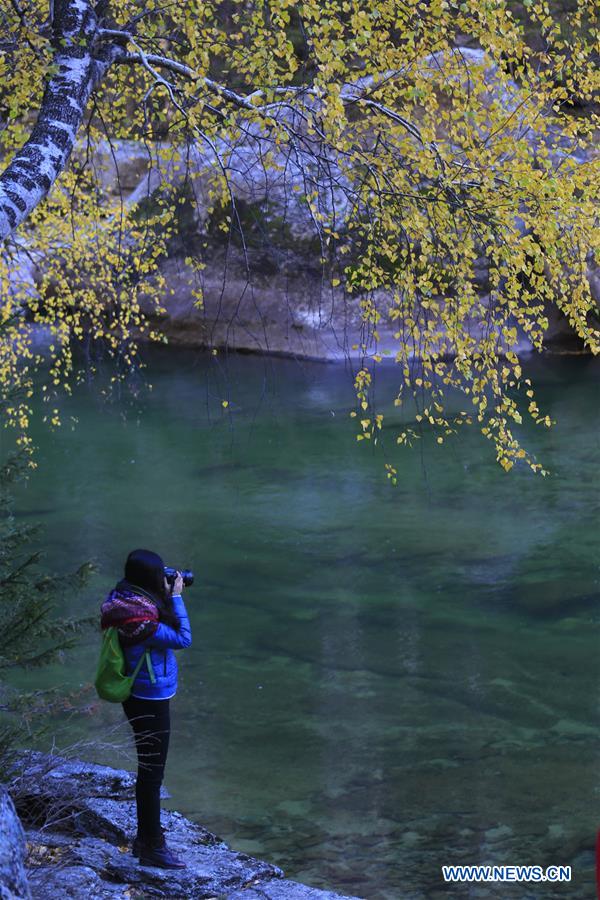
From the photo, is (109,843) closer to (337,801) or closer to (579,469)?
(337,801)

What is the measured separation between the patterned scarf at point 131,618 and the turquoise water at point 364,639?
3.63 feet

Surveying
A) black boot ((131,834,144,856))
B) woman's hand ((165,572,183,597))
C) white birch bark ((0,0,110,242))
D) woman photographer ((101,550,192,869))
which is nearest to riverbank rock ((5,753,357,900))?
black boot ((131,834,144,856))

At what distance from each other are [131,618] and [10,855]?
138cm

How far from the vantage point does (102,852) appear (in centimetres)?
491

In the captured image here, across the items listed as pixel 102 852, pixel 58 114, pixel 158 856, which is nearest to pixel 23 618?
pixel 102 852

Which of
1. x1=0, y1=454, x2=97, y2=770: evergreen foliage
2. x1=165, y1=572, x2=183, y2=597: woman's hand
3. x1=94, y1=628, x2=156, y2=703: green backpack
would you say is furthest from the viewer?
x1=165, y1=572, x2=183, y2=597: woman's hand

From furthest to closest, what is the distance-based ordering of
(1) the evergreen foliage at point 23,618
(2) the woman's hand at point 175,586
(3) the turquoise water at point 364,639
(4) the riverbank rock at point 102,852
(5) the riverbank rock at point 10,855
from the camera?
(3) the turquoise water at point 364,639 < (2) the woman's hand at point 175,586 < (1) the evergreen foliage at point 23,618 < (4) the riverbank rock at point 102,852 < (5) the riverbank rock at point 10,855

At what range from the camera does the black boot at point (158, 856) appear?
484 cm

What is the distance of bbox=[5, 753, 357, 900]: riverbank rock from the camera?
14.9ft

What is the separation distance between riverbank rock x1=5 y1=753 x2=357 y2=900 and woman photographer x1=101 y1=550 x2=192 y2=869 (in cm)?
14

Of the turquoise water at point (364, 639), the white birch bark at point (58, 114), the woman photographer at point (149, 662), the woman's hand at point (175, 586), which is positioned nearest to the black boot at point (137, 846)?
the woman photographer at point (149, 662)

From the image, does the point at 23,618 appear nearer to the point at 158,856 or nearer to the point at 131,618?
the point at 131,618

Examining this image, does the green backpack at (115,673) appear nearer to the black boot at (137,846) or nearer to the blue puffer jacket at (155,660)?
the blue puffer jacket at (155,660)

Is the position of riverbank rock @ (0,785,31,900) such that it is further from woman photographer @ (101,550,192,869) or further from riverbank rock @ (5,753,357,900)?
woman photographer @ (101,550,192,869)
